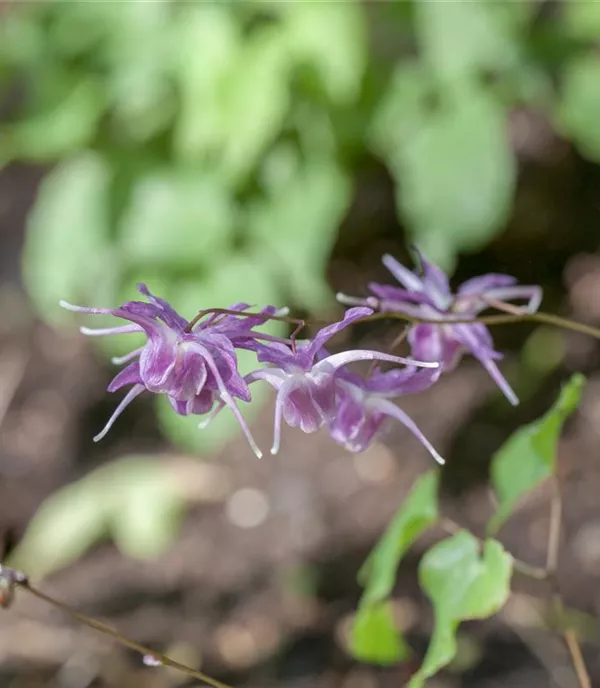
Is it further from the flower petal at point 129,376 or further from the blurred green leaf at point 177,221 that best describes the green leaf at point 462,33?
the flower petal at point 129,376

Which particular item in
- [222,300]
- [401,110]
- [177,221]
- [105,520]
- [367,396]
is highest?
[367,396]

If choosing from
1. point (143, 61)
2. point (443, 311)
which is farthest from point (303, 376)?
point (143, 61)

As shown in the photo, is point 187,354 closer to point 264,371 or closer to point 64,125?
point 264,371

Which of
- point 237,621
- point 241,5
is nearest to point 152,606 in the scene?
point 237,621

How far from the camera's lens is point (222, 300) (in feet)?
5.78

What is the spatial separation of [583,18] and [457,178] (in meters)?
0.40

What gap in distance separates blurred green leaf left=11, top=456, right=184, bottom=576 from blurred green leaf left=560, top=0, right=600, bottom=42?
1.19 m

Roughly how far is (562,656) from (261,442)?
732 mm

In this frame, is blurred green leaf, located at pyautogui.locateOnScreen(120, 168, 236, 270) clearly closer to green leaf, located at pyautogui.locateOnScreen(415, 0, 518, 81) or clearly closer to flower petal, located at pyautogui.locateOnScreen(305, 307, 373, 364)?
green leaf, located at pyautogui.locateOnScreen(415, 0, 518, 81)

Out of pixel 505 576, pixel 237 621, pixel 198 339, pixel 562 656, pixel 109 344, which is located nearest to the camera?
pixel 198 339

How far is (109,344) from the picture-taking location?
6.24ft

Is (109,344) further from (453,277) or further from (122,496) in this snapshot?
(453,277)

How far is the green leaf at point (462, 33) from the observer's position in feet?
5.65


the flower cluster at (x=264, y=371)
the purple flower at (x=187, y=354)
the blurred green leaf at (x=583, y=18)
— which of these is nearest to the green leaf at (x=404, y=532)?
the flower cluster at (x=264, y=371)
